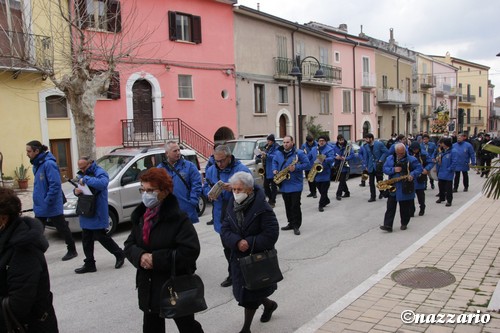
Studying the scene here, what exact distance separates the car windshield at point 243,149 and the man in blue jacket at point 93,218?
7.62 meters

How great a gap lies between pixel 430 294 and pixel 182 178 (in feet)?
11.4

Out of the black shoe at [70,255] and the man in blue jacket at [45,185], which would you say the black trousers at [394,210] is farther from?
A: the man in blue jacket at [45,185]

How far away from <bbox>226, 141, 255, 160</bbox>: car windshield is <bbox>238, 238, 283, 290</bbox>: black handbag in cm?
995

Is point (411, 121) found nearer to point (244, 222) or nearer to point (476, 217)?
point (476, 217)

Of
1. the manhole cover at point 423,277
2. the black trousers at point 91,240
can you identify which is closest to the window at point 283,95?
the black trousers at point 91,240

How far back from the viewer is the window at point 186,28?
1969cm

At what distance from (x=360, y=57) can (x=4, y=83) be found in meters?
26.5

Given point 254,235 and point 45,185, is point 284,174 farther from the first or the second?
point 254,235

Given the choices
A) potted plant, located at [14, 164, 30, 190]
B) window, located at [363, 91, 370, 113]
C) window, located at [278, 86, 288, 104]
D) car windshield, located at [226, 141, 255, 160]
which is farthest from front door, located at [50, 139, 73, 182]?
window, located at [363, 91, 370, 113]

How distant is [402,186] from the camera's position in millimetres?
8891

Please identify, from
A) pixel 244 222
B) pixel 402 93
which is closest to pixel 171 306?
pixel 244 222

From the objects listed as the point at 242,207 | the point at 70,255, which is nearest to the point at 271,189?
the point at 70,255

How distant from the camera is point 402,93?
4109cm

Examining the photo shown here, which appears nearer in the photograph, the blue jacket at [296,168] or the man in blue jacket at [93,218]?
the man in blue jacket at [93,218]
